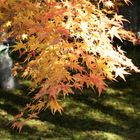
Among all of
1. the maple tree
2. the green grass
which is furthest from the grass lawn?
the maple tree

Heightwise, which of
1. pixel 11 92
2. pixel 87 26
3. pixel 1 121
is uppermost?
pixel 87 26

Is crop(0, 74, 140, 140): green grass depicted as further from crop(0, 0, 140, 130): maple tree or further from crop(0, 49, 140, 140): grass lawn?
crop(0, 0, 140, 130): maple tree

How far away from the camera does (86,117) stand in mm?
8844

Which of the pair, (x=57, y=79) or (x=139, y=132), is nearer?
(x=57, y=79)

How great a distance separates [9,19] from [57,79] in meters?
1.55

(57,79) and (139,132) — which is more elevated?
(57,79)

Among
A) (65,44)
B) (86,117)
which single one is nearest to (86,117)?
(86,117)

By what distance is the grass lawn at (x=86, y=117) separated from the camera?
26.0 feet

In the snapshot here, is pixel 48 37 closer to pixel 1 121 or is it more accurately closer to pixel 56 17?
pixel 56 17

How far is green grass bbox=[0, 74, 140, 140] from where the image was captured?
7.91 m

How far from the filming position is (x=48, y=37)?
14.9 ft

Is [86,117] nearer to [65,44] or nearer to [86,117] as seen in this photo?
[86,117]

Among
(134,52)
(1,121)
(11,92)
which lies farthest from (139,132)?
(134,52)

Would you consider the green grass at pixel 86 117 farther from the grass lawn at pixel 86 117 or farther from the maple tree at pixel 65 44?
the maple tree at pixel 65 44
